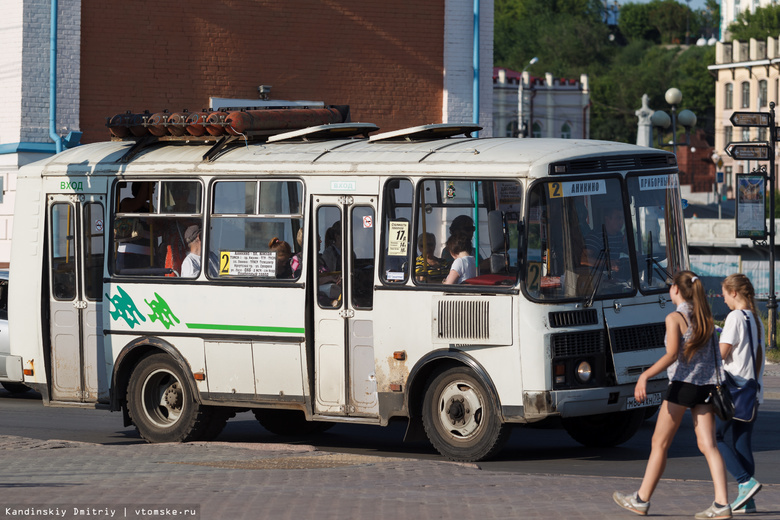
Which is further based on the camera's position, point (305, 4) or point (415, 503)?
point (305, 4)

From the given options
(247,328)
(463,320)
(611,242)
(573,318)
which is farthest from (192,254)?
(611,242)

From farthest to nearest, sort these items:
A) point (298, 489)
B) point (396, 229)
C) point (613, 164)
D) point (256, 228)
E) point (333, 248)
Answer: point (256, 228)
point (333, 248)
point (396, 229)
point (613, 164)
point (298, 489)

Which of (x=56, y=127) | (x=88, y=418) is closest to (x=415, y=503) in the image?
(x=88, y=418)

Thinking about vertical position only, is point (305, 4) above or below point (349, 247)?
above

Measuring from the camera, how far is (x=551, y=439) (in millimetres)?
13336

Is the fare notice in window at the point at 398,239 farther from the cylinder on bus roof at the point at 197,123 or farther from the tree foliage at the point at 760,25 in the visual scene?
the tree foliage at the point at 760,25

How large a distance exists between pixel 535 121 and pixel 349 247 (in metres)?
88.6

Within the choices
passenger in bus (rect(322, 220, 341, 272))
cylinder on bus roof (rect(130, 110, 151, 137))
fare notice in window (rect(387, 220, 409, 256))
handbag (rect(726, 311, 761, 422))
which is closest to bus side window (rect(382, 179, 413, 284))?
fare notice in window (rect(387, 220, 409, 256))

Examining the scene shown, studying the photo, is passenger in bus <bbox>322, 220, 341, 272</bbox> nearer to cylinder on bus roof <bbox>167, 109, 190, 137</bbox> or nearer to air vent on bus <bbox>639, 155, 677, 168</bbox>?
cylinder on bus roof <bbox>167, 109, 190, 137</bbox>

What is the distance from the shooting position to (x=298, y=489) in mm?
9180

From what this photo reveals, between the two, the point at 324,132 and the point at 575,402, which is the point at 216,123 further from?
the point at 575,402

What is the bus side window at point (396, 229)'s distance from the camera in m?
11.5

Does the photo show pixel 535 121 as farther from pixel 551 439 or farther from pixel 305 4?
pixel 551 439

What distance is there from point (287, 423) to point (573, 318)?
413cm
